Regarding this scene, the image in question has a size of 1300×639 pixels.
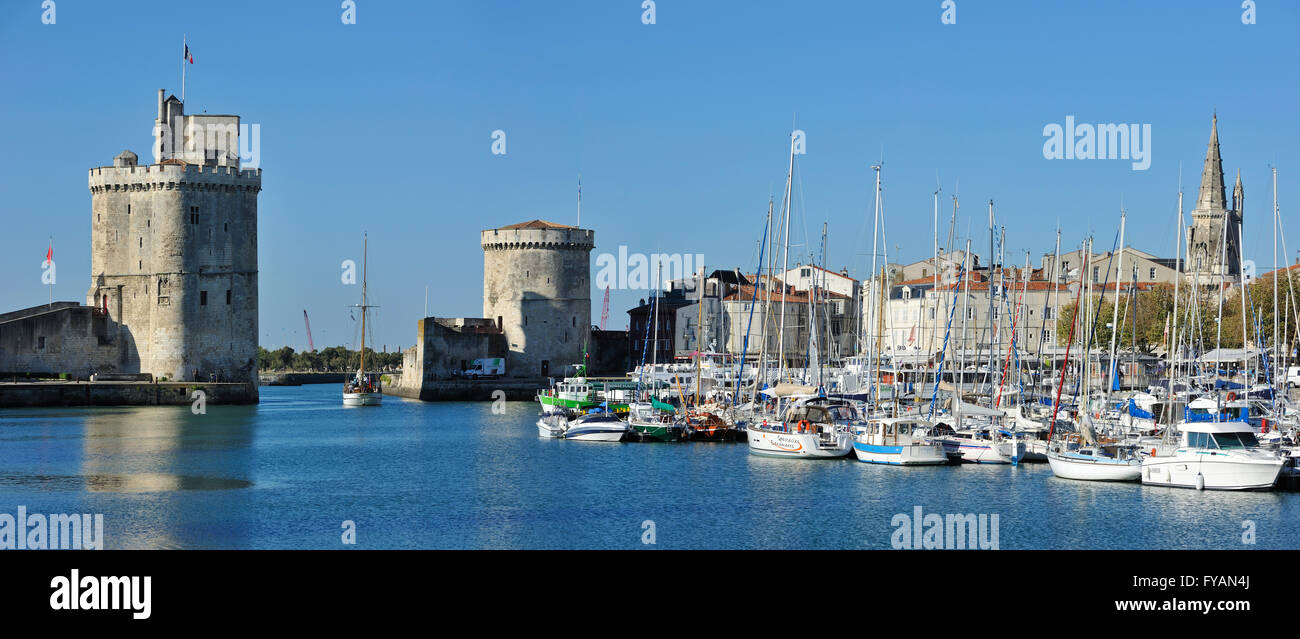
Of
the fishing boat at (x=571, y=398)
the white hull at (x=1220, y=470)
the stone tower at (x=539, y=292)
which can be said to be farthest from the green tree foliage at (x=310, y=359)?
the white hull at (x=1220, y=470)

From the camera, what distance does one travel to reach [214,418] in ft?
168

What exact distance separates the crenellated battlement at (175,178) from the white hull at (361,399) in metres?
12.0

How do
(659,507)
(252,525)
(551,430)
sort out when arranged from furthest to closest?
(551,430) < (659,507) < (252,525)

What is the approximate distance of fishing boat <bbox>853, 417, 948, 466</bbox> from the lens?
3127 centimetres

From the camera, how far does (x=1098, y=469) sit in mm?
27516

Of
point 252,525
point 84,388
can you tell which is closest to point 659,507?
point 252,525

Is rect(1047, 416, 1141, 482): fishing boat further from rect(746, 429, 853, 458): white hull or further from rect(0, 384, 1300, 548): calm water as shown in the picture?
rect(746, 429, 853, 458): white hull

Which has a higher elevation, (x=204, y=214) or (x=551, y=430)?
(x=204, y=214)

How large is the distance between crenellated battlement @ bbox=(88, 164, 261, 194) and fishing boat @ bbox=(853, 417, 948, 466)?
35.5 metres

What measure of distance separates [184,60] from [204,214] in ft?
21.8

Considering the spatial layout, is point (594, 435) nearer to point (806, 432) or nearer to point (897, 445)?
point (806, 432)
